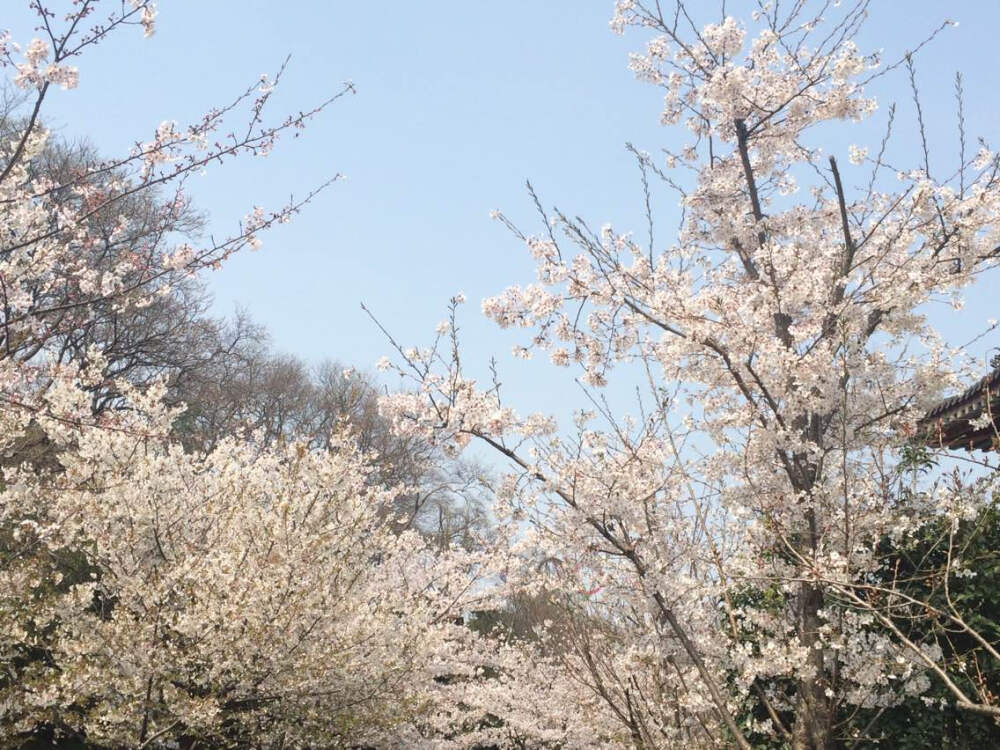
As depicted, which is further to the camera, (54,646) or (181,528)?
(181,528)

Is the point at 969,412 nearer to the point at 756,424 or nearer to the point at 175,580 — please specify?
the point at 756,424

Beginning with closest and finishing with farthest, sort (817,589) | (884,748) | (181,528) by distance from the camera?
(817,589) → (884,748) → (181,528)

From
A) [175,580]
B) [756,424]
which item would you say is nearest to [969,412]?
[756,424]

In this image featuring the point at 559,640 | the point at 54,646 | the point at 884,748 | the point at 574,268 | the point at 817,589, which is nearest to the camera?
the point at 817,589

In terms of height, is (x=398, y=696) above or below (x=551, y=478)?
below

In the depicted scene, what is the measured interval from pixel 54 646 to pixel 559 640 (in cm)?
581

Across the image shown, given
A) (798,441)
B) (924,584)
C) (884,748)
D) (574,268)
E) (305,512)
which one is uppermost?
(574,268)

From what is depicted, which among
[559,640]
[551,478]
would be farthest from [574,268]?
[559,640]

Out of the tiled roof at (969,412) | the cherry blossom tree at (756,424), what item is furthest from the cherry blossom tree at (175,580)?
the tiled roof at (969,412)

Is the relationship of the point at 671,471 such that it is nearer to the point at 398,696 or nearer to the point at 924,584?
the point at 924,584

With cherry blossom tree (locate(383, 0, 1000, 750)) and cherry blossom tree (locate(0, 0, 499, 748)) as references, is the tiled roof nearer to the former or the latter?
cherry blossom tree (locate(383, 0, 1000, 750))

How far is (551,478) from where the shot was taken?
5.68 m

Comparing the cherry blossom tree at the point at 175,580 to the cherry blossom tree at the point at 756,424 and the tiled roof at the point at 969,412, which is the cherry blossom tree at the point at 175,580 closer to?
the cherry blossom tree at the point at 756,424

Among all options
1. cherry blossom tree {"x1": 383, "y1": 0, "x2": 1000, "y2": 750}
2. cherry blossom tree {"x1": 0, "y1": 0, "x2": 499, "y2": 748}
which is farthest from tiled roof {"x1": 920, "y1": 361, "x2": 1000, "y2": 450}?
cherry blossom tree {"x1": 0, "y1": 0, "x2": 499, "y2": 748}
